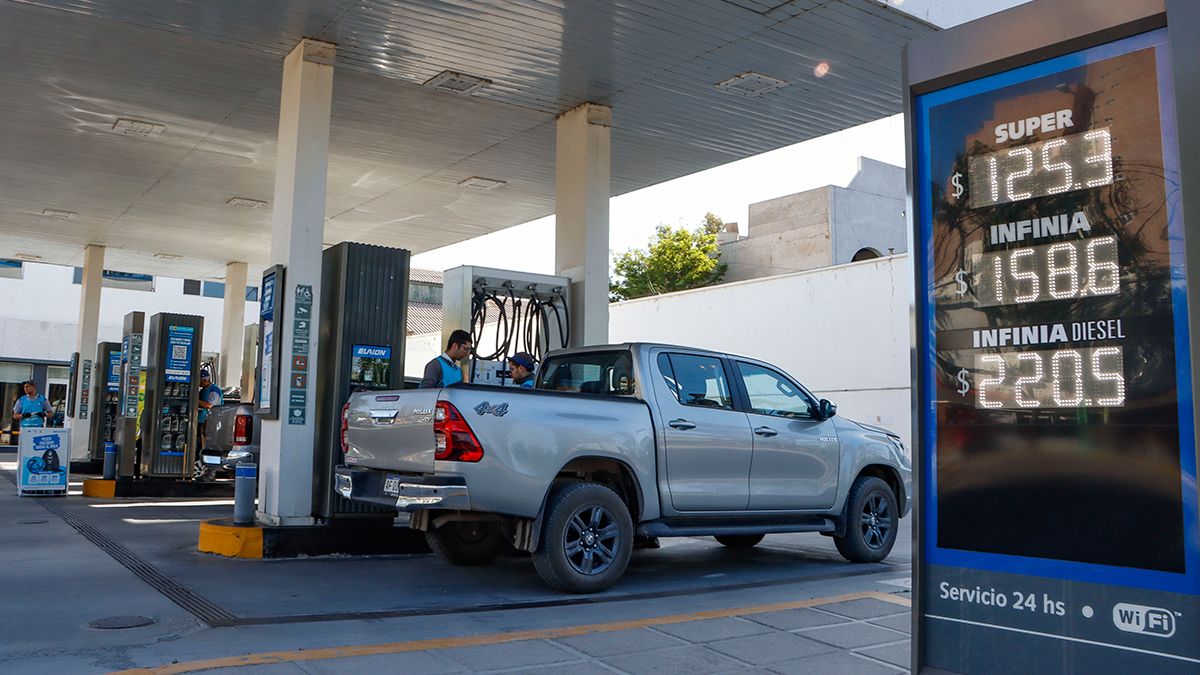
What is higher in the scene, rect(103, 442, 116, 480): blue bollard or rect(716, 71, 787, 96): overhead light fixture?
rect(716, 71, 787, 96): overhead light fixture

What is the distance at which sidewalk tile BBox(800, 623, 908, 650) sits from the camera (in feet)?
18.5

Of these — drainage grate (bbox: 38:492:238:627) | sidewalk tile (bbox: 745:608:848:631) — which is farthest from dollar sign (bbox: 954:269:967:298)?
drainage grate (bbox: 38:492:238:627)

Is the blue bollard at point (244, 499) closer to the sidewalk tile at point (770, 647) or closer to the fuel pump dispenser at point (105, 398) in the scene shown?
the sidewalk tile at point (770, 647)

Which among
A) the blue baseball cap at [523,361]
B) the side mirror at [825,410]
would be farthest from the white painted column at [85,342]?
the side mirror at [825,410]

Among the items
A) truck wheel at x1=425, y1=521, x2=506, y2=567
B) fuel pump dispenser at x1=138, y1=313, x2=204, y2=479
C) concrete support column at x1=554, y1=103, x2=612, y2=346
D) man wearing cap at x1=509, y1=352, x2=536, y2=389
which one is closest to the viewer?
Result: truck wheel at x1=425, y1=521, x2=506, y2=567

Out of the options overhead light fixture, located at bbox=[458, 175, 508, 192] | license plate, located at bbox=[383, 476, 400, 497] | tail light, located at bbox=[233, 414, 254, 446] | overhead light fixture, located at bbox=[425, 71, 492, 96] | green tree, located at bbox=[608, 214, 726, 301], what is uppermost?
green tree, located at bbox=[608, 214, 726, 301]

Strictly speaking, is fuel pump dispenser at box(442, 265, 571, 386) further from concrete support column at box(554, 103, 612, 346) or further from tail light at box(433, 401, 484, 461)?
tail light at box(433, 401, 484, 461)

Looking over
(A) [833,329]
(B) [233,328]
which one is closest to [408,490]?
(A) [833,329]

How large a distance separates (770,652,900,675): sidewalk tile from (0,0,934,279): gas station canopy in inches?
232

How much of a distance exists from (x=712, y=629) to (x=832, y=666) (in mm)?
995

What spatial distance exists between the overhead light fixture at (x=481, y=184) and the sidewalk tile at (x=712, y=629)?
397 inches

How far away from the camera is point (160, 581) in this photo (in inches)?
281

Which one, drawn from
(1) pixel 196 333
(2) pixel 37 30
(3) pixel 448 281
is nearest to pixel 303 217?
(3) pixel 448 281

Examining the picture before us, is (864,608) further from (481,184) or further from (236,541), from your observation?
(481,184)
